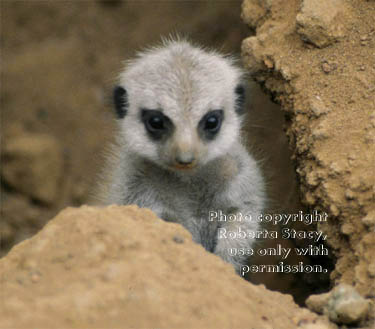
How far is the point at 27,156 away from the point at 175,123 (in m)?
3.82

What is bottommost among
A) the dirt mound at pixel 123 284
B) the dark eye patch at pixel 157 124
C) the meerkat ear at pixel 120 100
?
the dirt mound at pixel 123 284

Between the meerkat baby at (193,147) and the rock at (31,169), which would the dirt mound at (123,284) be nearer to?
the meerkat baby at (193,147)

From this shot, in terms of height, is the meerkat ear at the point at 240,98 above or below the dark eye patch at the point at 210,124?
above

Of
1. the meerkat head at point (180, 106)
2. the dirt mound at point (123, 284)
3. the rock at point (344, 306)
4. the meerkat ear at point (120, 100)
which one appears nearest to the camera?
the dirt mound at point (123, 284)

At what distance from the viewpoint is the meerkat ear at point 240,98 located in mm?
3873

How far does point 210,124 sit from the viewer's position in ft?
11.5

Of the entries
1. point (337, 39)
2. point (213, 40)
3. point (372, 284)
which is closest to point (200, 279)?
point (372, 284)

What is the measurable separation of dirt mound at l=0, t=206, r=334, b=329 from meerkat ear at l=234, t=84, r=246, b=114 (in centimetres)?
142

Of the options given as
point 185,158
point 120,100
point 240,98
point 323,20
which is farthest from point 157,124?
point 323,20

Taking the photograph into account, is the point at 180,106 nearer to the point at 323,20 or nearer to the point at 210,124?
the point at 210,124

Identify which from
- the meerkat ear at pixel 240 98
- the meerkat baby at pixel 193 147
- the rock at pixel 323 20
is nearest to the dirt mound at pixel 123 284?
the meerkat baby at pixel 193 147

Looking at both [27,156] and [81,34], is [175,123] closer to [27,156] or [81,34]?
[27,156]

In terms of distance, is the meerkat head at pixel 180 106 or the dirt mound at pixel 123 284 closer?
the dirt mound at pixel 123 284

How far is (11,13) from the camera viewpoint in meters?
7.05
